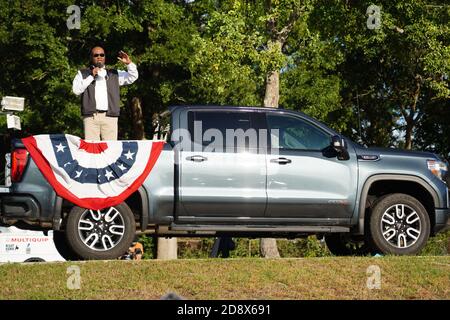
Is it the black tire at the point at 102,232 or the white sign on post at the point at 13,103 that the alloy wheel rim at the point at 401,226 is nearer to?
the black tire at the point at 102,232

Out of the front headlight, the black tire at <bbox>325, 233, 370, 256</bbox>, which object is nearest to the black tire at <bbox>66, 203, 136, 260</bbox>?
the black tire at <bbox>325, 233, 370, 256</bbox>

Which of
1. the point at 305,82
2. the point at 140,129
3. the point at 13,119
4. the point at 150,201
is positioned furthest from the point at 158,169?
the point at 305,82

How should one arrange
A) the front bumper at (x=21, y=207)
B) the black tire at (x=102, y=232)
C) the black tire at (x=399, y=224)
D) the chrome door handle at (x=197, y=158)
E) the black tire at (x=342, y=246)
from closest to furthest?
the front bumper at (x=21, y=207) → the black tire at (x=102, y=232) → the chrome door handle at (x=197, y=158) → the black tire at (x=399, y=224) → the black tire at (x=342, y=246)

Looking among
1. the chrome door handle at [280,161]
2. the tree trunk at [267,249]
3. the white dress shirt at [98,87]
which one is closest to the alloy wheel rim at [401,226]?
the chrome door handle at [280,161]

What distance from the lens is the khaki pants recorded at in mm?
10477

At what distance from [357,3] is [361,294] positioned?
15.0 metres

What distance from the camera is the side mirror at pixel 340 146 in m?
9.98

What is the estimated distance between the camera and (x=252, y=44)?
21.5 m

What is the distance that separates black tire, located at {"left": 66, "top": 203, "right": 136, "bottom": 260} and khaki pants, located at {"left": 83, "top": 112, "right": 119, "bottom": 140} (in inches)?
46.0

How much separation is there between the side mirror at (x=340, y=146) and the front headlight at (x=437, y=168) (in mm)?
1112

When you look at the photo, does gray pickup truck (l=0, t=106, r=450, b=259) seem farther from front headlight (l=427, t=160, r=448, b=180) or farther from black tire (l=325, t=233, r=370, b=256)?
black tire (l=325, t=233, r=370, b=256)

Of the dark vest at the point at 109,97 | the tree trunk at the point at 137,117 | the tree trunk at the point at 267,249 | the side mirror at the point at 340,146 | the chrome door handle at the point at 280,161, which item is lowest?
the tree trunk at the point at 267,249

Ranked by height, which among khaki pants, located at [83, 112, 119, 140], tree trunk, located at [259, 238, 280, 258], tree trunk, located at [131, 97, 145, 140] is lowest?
tree trunk, located at [259, 238, 280, 258]

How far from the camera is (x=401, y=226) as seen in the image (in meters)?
10.4
